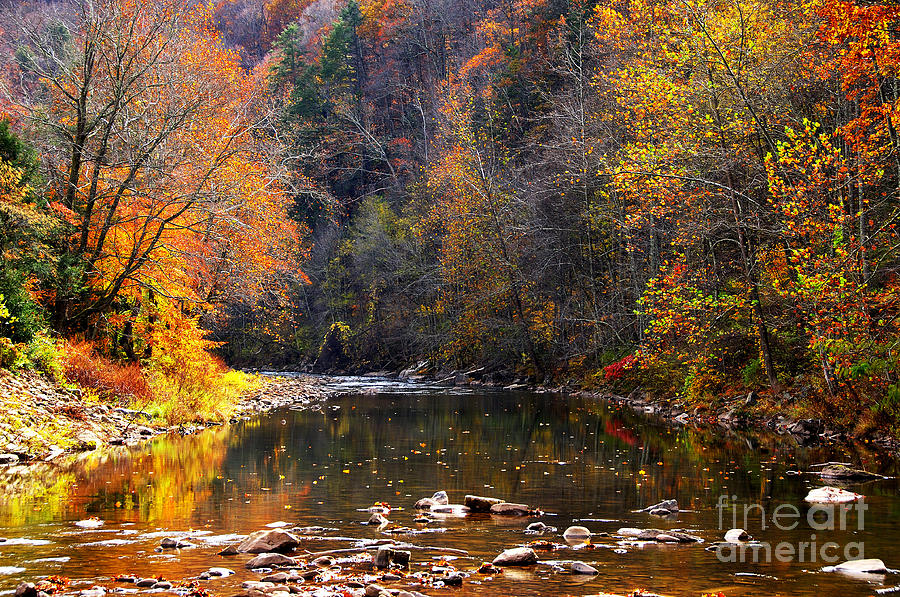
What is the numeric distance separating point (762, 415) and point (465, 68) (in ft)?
116

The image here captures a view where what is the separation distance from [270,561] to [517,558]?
2.37 meters

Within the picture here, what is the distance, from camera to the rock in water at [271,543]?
8.34 m

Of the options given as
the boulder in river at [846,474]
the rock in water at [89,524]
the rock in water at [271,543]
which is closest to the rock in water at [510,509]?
the rock in water at [271,543]

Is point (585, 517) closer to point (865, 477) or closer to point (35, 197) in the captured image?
point (865, 477)

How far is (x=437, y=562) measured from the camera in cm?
798

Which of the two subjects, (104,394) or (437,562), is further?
(104,394)

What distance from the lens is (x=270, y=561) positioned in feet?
25.6

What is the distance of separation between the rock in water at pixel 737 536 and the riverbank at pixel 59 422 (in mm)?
12458

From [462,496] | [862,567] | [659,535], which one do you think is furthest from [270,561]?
[862,567]

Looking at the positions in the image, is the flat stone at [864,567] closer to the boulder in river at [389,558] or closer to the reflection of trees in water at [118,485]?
the boulder in river at [389,558]

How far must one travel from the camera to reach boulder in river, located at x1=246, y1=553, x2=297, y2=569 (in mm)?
7746

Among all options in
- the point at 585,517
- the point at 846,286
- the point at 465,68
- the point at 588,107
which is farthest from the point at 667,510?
the point at 465,68

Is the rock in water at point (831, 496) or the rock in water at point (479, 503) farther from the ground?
the rock in water at point (831, 496)

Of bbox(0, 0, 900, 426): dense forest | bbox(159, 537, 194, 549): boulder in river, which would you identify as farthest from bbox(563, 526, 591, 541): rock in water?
bbox(0, 0, 900, 426): dense forest
